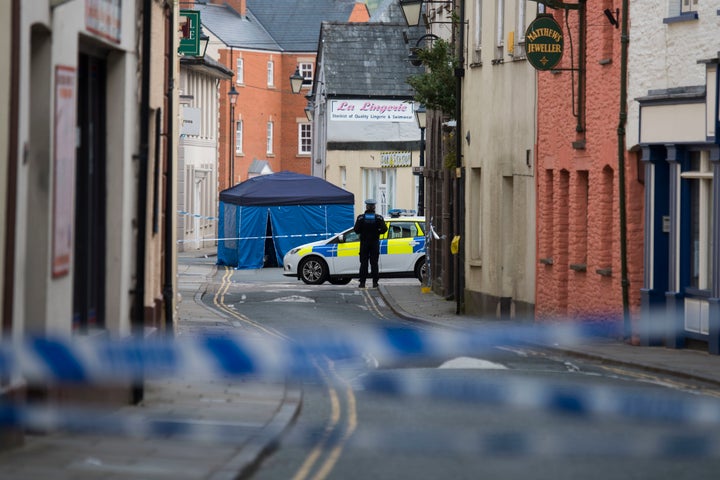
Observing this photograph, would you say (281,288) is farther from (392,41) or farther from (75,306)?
(392,41)

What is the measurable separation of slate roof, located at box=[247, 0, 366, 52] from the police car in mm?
51399

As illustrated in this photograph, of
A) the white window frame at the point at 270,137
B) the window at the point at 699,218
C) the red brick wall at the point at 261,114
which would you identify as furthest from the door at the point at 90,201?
the white window frame at the point at 270,137

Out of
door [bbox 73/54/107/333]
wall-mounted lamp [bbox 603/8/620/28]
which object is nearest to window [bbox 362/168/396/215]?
wall-mounted lamp [bbox 603/8/620/28]

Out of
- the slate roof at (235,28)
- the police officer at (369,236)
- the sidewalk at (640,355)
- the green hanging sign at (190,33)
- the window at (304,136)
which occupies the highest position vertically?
the slate roof at (235,28)

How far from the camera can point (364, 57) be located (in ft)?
210

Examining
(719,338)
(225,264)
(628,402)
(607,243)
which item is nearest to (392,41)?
(225,264)

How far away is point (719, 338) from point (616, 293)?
3.82 metres

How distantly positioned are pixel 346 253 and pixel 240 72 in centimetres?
4463

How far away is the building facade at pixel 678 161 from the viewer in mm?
20641

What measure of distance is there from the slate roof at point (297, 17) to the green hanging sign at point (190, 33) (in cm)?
5774

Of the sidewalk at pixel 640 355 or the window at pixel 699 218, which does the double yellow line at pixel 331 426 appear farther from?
the window at pixel 699 218

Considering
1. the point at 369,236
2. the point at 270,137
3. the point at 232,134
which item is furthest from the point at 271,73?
the point at 369,236

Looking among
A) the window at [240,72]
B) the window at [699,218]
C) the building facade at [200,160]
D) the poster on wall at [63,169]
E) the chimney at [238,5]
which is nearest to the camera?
the poster on wall at [63,169]

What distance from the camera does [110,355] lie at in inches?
477
